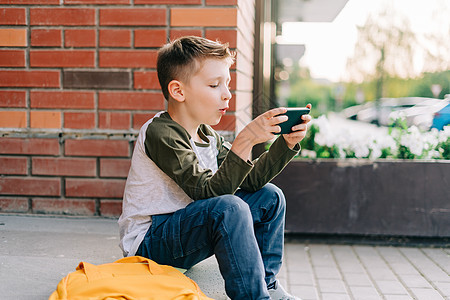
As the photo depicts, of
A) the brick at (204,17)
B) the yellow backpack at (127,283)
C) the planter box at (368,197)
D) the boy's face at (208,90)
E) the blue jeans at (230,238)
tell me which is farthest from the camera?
the planter box at (368,197)

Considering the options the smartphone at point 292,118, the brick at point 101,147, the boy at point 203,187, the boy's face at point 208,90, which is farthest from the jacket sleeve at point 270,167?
the brick at point 101,147

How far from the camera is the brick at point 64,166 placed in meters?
2.93

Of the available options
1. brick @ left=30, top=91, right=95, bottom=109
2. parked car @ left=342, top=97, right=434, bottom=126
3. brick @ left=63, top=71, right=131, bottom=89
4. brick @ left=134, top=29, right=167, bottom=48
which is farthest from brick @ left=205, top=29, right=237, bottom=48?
parked car @ left=342, top=97, right=434, bottom=126

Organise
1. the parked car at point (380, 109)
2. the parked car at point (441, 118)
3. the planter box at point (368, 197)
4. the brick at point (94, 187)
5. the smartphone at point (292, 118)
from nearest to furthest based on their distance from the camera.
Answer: the smartphone at point (292, 118) < the brick at point (94, 187) < the planter box at point (368, 197) < the parked car at point (441, 118) < the parked car at point (380, 109)

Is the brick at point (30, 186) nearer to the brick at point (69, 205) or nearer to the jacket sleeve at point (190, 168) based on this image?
the brick at point (69, 205)

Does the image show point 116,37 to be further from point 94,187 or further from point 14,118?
point 94,187

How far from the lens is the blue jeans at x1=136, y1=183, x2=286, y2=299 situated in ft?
5.64

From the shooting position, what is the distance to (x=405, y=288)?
2.66 meters

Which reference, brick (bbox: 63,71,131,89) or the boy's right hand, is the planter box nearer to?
brick (bbox: 63,71,131,89)

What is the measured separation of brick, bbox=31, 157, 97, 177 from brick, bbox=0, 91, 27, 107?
34 cm

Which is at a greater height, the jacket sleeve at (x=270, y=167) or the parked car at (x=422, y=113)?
the parked car at (x=422, y=113)

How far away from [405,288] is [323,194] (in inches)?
38.3

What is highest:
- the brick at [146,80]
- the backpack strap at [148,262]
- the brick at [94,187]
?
the brick at [146,80]

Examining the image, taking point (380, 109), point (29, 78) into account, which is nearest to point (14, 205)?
point (29, 78)
